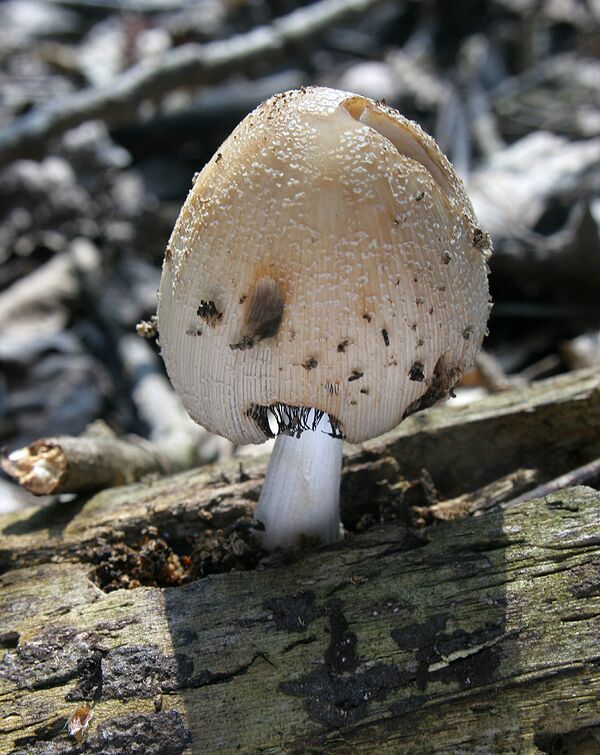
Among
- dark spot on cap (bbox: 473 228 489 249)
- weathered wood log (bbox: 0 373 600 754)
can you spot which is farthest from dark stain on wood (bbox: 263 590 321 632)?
dark spot on cap (bbox: 473 228 489 249)

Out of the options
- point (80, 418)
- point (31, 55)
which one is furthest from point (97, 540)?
point (31, 55)

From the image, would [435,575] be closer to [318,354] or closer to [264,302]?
[318,354]

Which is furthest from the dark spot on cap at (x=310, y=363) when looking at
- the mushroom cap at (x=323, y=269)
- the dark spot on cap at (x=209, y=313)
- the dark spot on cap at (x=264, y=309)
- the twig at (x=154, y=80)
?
the twig at (x=154, y=80)

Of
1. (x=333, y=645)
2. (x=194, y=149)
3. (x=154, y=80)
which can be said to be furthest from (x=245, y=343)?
(x=194, y=149)

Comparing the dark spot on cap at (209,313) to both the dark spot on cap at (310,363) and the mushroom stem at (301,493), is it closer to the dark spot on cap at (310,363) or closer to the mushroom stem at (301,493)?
the dark spot on cap at (310,363)

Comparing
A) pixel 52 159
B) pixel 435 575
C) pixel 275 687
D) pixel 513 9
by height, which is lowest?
pixel 275 687
